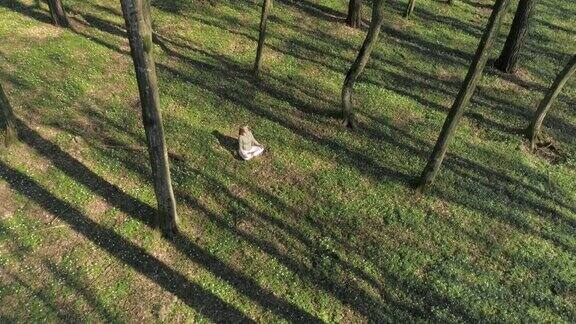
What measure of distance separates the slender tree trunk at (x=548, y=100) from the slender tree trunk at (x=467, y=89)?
492 cm

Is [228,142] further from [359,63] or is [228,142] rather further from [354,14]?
[354,14]

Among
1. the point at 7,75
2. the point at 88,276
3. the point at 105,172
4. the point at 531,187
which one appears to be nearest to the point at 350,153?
A: the point at 531,187

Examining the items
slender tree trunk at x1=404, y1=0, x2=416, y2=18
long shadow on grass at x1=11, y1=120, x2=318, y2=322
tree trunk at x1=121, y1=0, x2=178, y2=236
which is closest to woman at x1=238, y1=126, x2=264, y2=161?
long shadow on grass at x1=11, y1=120, x2=318, y2=322

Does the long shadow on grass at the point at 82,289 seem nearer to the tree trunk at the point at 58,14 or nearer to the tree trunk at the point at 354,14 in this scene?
the tree trunk at the point at 58,14

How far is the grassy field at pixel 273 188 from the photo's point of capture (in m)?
10.6

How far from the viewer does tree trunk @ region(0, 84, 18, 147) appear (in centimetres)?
1219

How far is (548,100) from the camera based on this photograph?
50.1 ft

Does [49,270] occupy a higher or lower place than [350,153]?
lower

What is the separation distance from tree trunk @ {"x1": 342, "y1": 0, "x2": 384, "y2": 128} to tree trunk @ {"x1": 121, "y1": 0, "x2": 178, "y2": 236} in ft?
22.0

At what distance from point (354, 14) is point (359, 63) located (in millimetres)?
8153

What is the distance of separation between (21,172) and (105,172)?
6.83 feet

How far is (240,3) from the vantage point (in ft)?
74.6

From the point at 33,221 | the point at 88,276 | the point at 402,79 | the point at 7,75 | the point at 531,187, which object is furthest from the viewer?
the point at 402,79

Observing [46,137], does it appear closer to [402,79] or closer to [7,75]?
[7,75]
